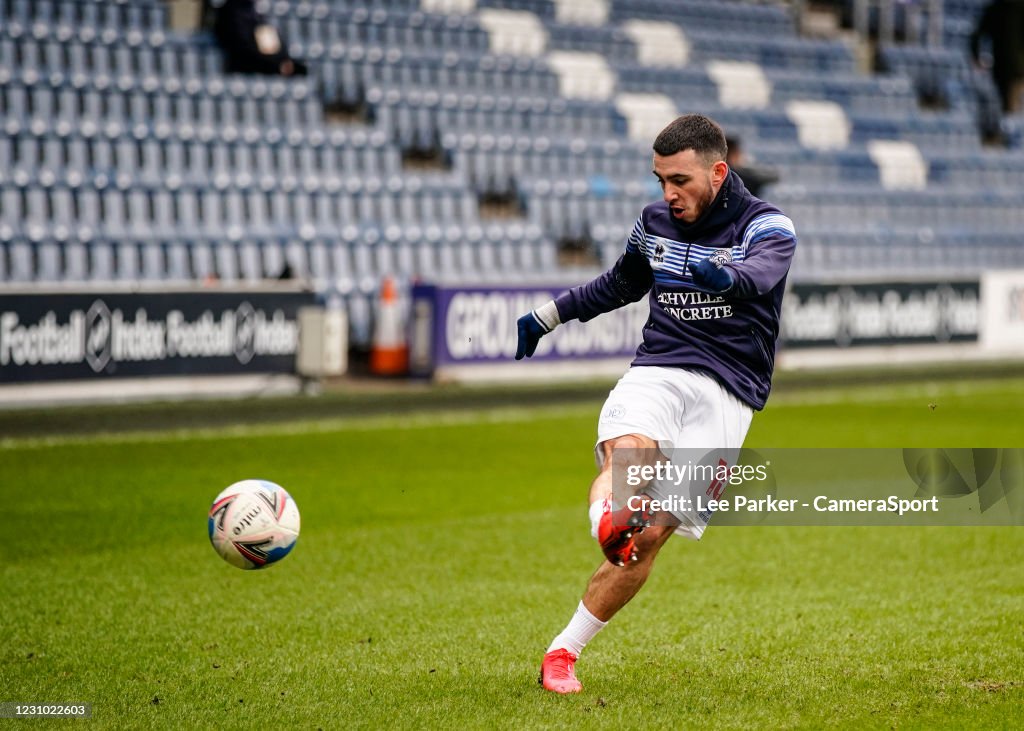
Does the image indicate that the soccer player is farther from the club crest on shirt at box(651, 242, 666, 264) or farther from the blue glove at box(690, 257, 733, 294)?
the blue glove at box(690, 257, 733, 294)

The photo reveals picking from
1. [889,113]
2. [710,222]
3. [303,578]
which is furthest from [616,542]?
[889,113]

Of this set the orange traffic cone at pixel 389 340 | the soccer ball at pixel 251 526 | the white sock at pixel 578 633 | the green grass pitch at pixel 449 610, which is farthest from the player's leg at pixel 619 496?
the orange traffic cone at pixel 389 340

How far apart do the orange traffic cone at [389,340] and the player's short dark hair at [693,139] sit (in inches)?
511

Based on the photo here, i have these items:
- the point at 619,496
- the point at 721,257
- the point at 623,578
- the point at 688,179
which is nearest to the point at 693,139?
the point at 688,179

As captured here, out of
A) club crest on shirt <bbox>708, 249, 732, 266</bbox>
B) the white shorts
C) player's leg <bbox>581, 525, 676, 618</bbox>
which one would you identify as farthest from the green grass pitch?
club crest on shirt <bbox>708, 249, 732, 266</bbox>

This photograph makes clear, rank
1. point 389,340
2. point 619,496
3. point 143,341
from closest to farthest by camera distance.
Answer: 1. point 619,496
2. point 143,341
3. point 389,340

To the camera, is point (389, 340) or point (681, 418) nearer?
point (681, 418)

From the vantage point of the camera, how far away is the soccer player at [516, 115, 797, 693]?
5.09 metres

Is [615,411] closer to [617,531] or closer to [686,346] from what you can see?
[686,346]

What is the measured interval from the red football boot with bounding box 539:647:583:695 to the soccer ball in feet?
3.94

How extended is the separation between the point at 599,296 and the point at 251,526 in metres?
1.67

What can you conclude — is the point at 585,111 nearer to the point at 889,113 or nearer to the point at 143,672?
the point at 889,113

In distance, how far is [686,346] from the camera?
5.30 metres

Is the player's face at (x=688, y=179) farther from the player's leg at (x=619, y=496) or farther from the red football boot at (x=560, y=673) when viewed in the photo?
the red football boot at (x=560, y=673)
